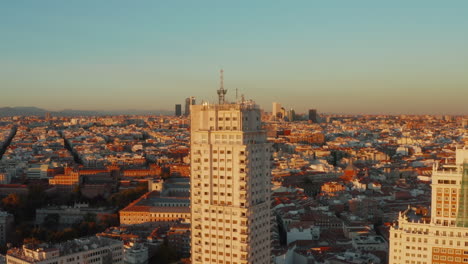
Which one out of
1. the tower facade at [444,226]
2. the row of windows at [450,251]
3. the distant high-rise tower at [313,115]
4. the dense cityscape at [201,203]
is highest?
the distant high-rise tower at [313,115]

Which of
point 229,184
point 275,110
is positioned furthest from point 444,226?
point 275,110

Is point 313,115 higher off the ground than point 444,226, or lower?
higher

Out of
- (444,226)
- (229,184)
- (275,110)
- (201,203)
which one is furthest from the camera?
(275,110)

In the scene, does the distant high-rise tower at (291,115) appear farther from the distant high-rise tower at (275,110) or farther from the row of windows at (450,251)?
the row of windows at (450,251)

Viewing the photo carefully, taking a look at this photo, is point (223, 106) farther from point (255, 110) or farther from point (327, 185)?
point (327, 185)

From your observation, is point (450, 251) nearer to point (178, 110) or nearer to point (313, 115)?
point (313, 115)

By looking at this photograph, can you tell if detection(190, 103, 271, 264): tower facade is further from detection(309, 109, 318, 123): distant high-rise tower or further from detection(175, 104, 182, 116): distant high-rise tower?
detection(175, 104, 182, 116): distant high-rise tower

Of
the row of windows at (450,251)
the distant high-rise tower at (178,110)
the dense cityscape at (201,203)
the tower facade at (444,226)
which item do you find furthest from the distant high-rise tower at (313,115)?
the row of windows at (450,251)
